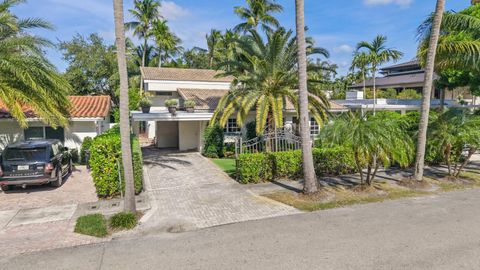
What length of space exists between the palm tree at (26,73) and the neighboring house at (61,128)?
2.08m

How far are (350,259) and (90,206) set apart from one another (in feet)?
26.3

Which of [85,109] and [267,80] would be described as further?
[85,109]

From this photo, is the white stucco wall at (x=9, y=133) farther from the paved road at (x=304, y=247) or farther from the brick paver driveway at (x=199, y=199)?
the paved road at (x=304, y=247)

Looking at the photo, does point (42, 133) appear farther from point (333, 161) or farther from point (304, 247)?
point (304, 247)

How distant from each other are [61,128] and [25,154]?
19.4 ft

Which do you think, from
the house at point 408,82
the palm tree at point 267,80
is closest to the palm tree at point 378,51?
the house at point 408,82

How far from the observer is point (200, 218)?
8.98m

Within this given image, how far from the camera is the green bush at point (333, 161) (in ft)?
45.6

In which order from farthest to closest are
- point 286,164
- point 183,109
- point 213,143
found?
point 183,109
point 213,143
point 286,164

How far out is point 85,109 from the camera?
59.4 feet

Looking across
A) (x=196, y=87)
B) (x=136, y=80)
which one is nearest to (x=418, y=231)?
(x=196, y=87)

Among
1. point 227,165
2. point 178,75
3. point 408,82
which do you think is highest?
point 408,82

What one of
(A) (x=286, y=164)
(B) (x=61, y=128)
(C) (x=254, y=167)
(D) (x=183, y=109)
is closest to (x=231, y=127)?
(D) (x=183, y=109)

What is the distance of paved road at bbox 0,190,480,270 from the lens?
625cm
